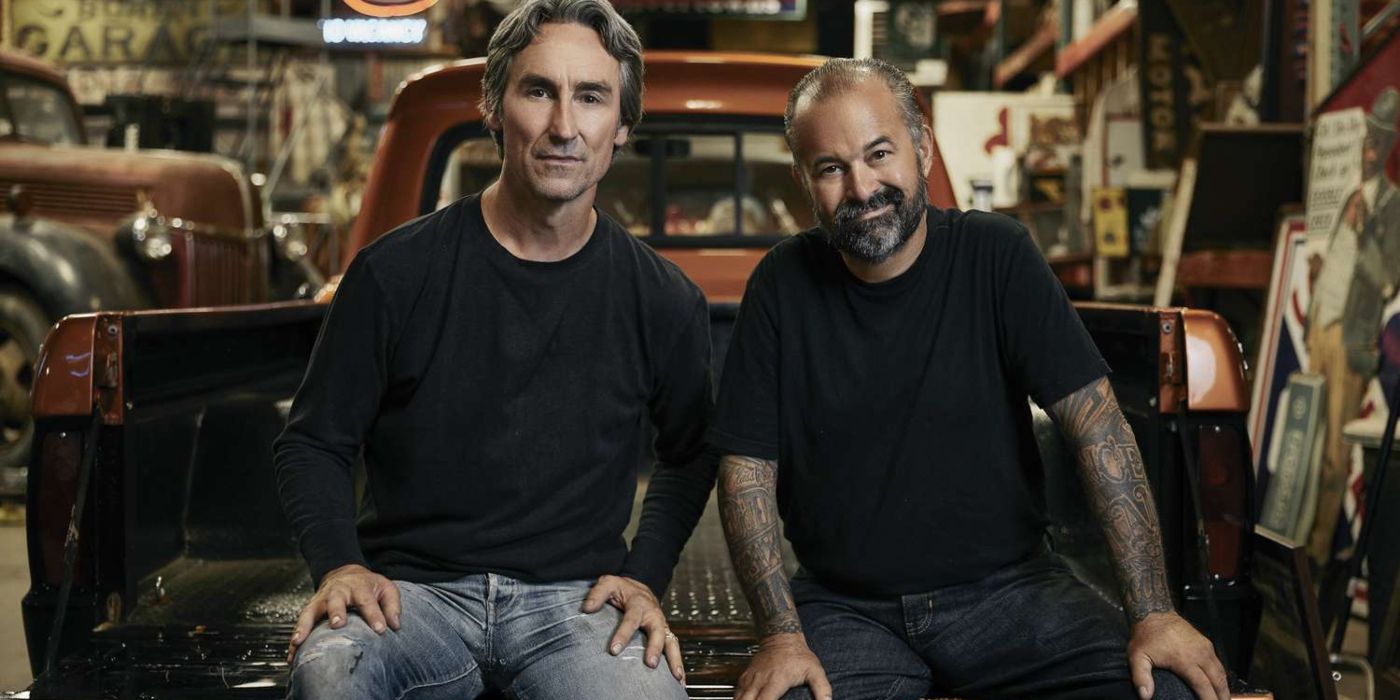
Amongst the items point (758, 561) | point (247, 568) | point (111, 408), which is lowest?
point (247, 568)

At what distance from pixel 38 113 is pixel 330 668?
22.8 feet

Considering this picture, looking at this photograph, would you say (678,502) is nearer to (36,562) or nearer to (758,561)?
(758,561)

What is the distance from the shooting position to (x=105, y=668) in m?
2.18

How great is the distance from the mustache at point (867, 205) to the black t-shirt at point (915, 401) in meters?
0.13

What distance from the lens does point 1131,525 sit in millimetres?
2230

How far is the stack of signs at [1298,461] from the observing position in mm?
5109

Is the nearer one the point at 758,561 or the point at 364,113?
the point at 758,561

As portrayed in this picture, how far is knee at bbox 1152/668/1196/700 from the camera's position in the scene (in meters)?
Answer: 2.06

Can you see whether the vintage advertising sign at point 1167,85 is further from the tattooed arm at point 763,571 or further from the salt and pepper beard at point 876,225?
the tattooed arm at point 763,571

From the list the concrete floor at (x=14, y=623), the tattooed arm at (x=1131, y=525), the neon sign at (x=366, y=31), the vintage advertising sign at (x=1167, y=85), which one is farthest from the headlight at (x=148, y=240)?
the neon sign at (x=366, y=31)

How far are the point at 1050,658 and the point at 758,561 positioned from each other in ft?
1.58

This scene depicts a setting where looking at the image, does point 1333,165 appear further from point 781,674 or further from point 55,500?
point 55,500

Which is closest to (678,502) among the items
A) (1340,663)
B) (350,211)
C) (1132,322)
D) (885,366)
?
(885,366)

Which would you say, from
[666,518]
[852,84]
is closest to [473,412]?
[666,518]
